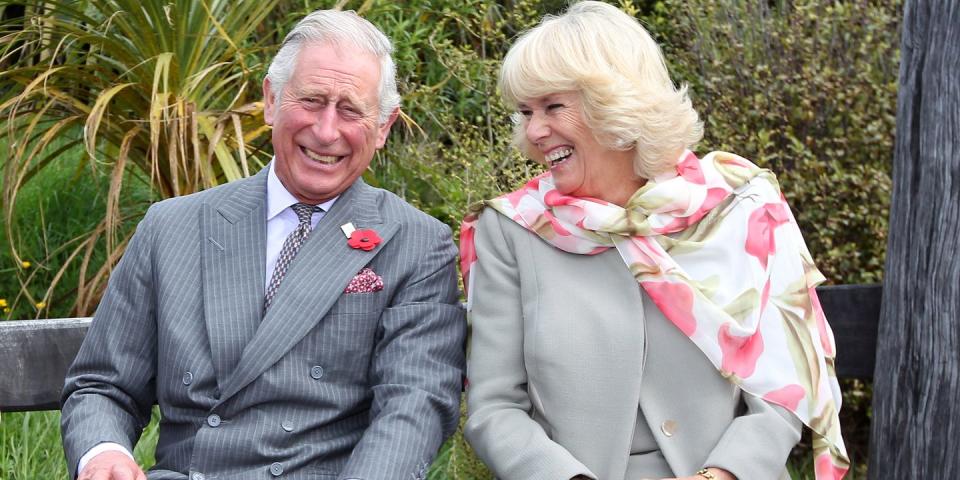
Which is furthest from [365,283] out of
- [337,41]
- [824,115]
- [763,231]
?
[824,115]

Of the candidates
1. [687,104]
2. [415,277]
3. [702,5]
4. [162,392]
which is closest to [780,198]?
[687,104]

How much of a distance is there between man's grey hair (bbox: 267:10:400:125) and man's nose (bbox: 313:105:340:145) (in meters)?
0.13

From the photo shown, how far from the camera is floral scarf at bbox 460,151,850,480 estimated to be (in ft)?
9.48

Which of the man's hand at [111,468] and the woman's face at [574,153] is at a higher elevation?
the woman's face at [574,153]

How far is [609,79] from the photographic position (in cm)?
293

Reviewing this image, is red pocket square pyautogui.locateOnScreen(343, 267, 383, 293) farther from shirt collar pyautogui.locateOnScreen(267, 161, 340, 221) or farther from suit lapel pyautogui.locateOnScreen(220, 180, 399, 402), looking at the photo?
shirt collar pyautogui.locateOnScreen(267, 161, 340, 221)

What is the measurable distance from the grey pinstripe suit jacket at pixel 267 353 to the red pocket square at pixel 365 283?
0.05 feet

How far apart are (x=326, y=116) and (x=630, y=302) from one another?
83 cm

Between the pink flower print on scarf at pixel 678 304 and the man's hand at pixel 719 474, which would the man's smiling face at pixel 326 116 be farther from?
the man's hand at pixel 719 474

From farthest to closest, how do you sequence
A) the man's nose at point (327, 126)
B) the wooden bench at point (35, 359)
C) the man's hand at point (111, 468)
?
the wooden bench at point (35, 359) < the man's nose at point (327, 126) < the man's hand at point (111, 468)

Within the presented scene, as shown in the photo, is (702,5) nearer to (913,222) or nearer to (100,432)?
(913,222)

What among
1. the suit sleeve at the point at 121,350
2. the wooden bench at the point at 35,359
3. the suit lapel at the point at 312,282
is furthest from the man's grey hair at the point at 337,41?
the wooden bench at the point at 35,359

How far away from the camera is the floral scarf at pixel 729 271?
289 cm

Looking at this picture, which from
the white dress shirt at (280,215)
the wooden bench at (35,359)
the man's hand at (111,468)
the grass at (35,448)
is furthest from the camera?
the grass at (35,448)
